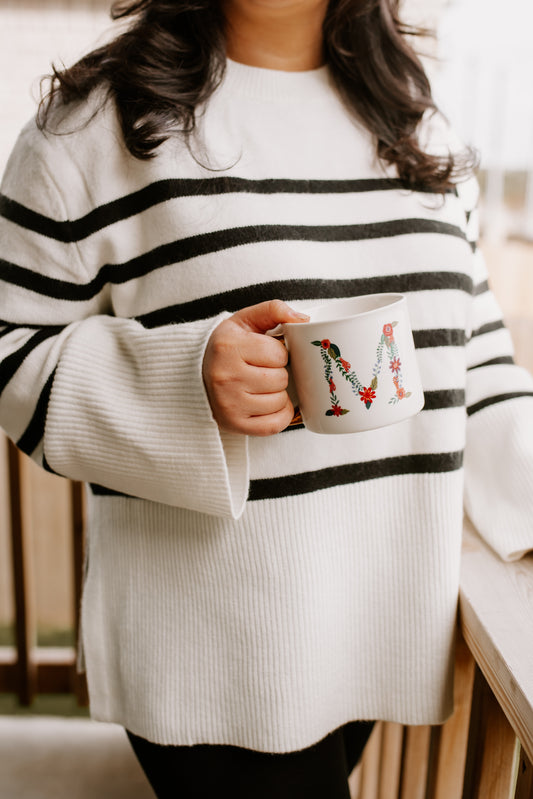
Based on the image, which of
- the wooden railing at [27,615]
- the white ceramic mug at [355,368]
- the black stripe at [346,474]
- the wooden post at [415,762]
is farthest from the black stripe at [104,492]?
the wooden railing at [27,615]

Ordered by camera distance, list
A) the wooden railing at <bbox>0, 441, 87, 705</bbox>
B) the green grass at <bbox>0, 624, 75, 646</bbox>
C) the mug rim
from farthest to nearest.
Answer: the green grass at <bbox>0, 624, 75, 646</bbox> → the wooden railing at <bbox>0, 441, 87, 705</bbox> → the mug rim

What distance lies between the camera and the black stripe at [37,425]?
0.64 meters

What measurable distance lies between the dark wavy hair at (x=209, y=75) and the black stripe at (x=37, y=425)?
9.7 inches

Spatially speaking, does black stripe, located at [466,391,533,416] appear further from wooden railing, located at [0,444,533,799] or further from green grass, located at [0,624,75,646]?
green grass, located at [0,624,75,646]

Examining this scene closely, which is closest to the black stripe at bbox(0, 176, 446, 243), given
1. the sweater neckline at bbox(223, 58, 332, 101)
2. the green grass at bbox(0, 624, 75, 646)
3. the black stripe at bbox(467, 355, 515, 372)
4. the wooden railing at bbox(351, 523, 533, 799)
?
the sweater neckline at bbox(223, 58, 332, 101)

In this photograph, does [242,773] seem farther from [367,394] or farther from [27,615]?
[27,615]

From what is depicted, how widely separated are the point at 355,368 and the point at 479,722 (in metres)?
0.43

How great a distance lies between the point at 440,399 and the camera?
0.71 meters

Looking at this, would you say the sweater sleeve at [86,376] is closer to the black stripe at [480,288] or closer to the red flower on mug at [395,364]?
the red flower on mug at [395,364]

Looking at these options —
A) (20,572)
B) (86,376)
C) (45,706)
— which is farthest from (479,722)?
(45,706)

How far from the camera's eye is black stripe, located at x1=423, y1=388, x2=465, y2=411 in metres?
0.71

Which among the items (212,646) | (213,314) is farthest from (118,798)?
(213,314)

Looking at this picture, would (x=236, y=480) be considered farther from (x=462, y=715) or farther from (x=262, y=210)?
(x=462, y=715)

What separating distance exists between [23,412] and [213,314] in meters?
0.21
